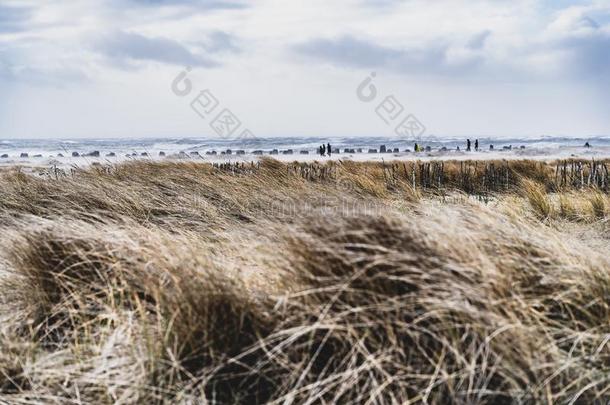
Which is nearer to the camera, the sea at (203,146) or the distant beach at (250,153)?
the distant beach at (250,153)

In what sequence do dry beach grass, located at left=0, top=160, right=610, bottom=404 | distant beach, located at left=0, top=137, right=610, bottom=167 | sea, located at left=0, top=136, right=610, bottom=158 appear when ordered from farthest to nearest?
sea, located at left=0, top=136, right=610, bottom=158
distant beach, located at left=0, top=137, right=610, bottom=167
dry beach grass, located at left=0, top=160, right=610, bottom=404

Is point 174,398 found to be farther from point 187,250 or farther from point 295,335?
point 187,250

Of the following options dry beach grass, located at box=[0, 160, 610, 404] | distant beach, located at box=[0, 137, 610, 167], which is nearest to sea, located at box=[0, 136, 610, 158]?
distant beach, located at box=[0, 137, 610, 167]

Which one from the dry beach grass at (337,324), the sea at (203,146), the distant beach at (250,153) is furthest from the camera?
the sea at (203,146)

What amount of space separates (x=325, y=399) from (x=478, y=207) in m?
1.90

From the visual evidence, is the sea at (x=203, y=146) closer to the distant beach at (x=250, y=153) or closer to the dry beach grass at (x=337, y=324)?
the distant beach at (x=250, y=153)

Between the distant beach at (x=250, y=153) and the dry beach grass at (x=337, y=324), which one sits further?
the distant beach at (x=250, y=153)

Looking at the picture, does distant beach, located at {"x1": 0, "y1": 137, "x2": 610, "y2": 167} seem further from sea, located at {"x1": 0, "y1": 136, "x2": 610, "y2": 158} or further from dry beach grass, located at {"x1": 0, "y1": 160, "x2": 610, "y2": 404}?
dry beach grass, located at {"x1": 0, "y1": 160, "x2": 610, "y2": 404}

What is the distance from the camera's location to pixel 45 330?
2.63 m

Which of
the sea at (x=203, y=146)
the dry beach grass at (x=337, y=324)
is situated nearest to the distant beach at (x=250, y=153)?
the sea at (x=203, y=146)

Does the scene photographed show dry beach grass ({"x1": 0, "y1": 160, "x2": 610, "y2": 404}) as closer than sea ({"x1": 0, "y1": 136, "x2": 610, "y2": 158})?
Yes

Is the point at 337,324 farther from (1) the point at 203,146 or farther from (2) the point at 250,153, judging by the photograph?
(1) the point at 203,146

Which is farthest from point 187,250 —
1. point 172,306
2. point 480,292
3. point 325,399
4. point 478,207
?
point 478,207

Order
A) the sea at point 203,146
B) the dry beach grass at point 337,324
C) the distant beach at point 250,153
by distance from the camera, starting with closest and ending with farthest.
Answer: the dry beach grass at point 337,324 → the distant beach at point 250,153 → the sea at point 203,146
